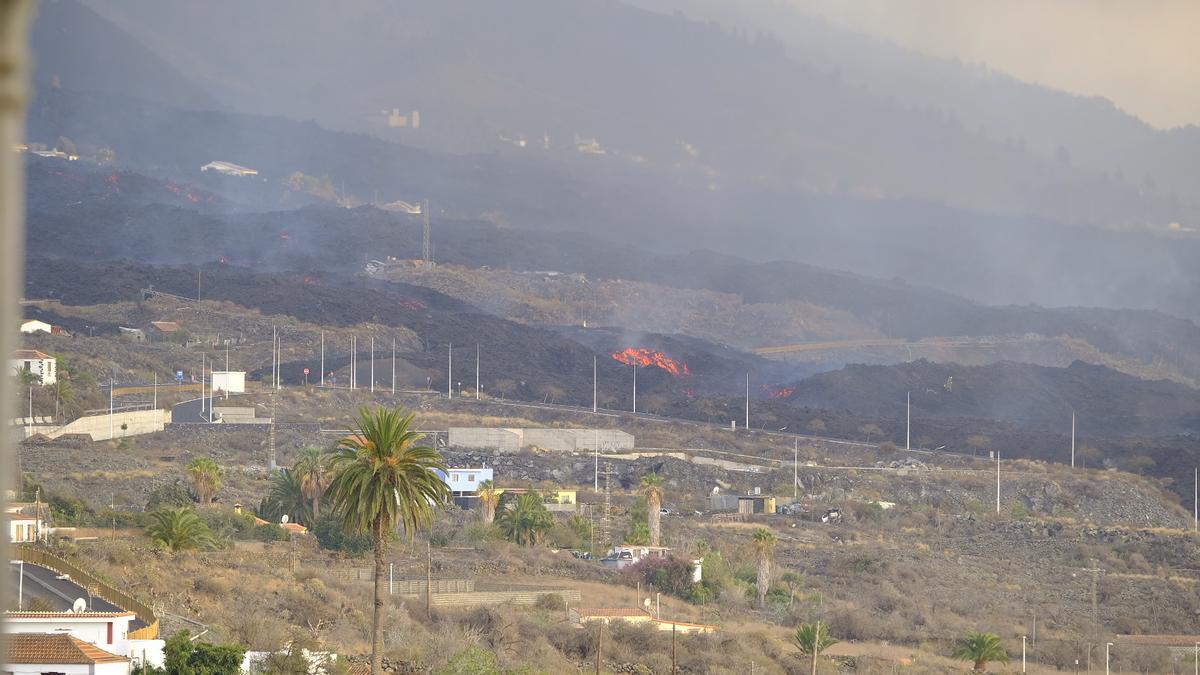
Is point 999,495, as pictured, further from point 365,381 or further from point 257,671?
point 257,671

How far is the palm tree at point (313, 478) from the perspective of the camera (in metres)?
66.2

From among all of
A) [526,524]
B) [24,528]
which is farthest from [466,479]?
[24,528]

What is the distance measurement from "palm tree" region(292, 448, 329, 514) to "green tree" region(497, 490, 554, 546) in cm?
776

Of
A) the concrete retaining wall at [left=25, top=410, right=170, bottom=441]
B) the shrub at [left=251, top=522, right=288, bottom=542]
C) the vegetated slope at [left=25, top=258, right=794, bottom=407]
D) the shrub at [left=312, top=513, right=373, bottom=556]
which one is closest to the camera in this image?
the shrub at [left=312, top=513, right=373, bottom=556]

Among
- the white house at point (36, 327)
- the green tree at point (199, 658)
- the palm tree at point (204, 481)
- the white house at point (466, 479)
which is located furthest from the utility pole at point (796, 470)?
the green tree at point (199, 658)

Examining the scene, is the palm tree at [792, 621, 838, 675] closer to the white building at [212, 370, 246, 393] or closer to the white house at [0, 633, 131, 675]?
the white house at [0, 633, 131, 675]

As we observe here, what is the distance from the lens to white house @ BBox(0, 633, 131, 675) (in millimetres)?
27672

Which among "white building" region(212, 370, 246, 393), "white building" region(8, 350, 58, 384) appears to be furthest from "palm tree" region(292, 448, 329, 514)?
"white building" region(212, 370, 246, 393)

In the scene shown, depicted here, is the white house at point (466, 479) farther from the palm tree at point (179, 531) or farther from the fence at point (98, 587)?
the fence at point (98, 587)

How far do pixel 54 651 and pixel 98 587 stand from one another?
9.26 metres

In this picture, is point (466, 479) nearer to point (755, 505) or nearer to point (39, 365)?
point (755, 505)

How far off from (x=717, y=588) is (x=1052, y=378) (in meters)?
113

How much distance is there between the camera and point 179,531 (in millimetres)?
49719

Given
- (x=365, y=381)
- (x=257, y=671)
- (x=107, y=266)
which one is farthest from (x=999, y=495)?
(x=107, y=266)
